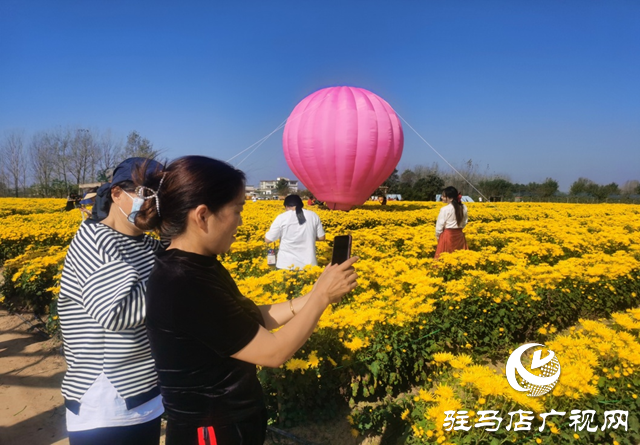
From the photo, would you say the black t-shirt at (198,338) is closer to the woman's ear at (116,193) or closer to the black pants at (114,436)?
the black pants at (114,436)

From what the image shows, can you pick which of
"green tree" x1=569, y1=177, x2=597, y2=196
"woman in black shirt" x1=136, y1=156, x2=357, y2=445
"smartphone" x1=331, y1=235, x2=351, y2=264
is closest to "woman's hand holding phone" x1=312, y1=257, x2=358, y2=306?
"woman in black shirt" x1=136, y1=156, x2=357, y2=445

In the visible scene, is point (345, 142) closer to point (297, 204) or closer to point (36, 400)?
point (297, 204)

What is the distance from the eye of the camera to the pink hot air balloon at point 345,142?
5.31 meters

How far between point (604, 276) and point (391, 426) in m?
3.92

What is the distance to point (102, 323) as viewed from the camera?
1260 millimetres

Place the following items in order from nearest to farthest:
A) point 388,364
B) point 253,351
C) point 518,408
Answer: point 253,351 < point 518,408 < point 388,364

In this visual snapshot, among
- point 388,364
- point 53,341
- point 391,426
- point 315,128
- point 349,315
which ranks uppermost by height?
point 315,128

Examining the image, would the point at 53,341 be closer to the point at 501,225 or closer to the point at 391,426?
the point at 391,426

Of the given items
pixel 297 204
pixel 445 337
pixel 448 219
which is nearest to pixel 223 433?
pixel 445 337

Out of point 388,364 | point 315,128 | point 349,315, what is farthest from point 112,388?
point 315,128

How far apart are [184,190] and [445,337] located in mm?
3024

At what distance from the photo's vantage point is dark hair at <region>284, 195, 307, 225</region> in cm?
431

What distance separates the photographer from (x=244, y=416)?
3.86 feet

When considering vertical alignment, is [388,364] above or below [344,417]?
above
